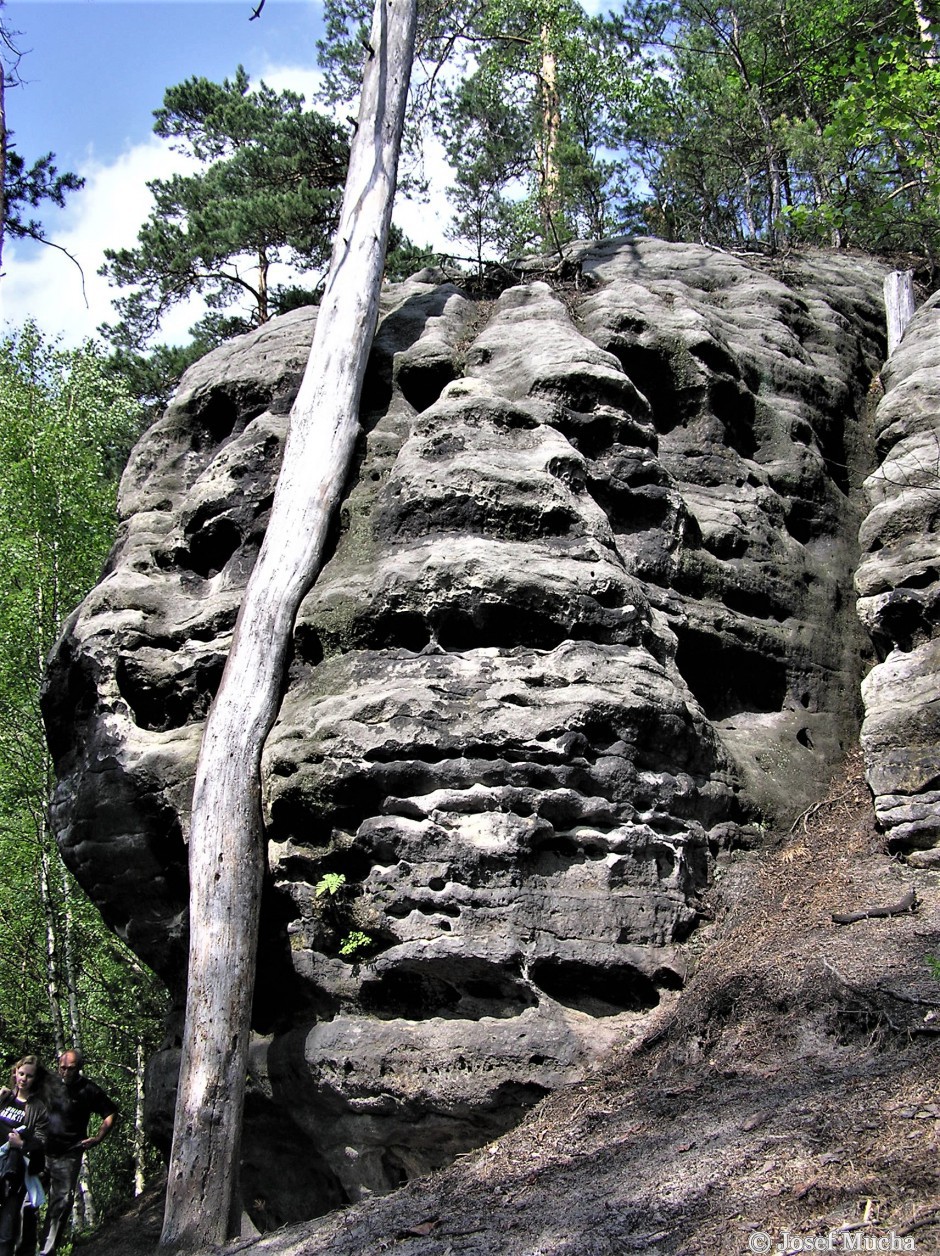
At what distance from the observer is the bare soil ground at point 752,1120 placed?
3.63 m

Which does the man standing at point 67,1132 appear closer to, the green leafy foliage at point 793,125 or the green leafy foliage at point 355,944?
the green leafy foliage at point 355,944

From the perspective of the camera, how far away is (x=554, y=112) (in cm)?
1861

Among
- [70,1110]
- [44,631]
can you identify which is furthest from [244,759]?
[44,631]

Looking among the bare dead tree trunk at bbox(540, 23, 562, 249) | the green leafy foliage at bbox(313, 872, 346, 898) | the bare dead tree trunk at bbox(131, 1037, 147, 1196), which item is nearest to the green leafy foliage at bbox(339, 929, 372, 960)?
the green leafy foliage at bbox(313, 872, 346, 898)

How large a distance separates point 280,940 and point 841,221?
393 inches

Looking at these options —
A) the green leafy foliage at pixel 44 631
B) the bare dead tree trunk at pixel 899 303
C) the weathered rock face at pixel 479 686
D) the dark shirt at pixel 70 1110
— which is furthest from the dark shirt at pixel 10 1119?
the bare dead tree trunk at pixel 899 303

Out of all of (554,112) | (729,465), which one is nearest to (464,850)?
(729,465)

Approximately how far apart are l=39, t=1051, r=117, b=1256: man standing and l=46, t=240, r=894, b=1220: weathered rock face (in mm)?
514

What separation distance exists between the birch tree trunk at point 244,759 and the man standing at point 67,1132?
3.96 ft

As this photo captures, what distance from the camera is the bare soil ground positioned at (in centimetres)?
363

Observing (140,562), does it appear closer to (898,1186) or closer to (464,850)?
(464,850)

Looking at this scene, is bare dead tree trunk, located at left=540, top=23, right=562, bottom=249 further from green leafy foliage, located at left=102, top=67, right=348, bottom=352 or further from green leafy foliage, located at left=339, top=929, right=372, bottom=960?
green leafy foliage, located at left=339, top=929, right=372, bottom=960

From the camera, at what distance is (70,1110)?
24.3 ft

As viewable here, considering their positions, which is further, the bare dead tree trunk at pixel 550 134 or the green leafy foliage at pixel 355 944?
the bare dead tree trunk at pixel 550 134
